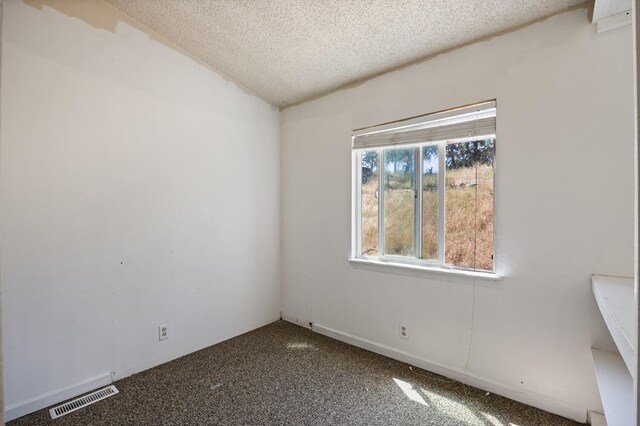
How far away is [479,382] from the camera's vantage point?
212 cm

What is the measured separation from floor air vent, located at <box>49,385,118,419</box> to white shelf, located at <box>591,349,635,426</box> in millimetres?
2648

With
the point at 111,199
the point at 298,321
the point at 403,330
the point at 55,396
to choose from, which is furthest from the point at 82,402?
the point at 403,330

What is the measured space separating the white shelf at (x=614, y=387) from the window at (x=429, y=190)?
0.72m

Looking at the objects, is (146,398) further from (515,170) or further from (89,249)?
(515,170)

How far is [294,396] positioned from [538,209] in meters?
1.87

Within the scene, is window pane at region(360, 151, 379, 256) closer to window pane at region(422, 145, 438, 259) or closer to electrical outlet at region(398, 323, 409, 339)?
window pane at region(422, 145, 438, 259)

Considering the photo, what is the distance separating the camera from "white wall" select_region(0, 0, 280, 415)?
1.93 meters

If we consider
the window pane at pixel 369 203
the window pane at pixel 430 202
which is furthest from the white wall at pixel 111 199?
the window pane at pixel 430 202

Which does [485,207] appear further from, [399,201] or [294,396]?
[294,396]

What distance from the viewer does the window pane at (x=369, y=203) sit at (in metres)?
2.81

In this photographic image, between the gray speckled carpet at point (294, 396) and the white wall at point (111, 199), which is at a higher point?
the white wall at point (111, 199)

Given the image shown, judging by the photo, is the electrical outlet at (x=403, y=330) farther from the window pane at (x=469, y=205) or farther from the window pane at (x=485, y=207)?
the window pane at (x=485, y=207)

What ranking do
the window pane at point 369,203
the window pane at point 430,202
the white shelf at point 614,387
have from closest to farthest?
the white shelf at point 614,387 < the window pane at point 430,202 < the window pane at point 369,203

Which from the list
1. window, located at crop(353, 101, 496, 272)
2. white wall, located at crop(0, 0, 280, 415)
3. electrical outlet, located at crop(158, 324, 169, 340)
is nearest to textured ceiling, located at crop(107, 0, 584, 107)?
white wall, located at crop(0, 0, 280, 415)
